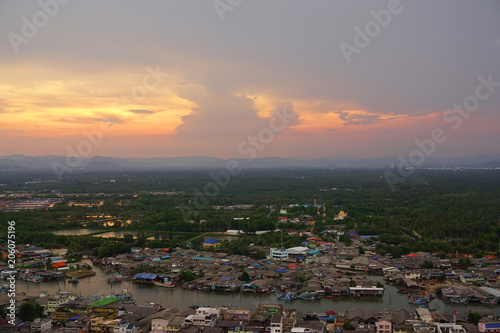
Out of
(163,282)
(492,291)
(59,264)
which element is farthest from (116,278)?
(492,291)

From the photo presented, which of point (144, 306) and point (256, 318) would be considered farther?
point (144, 306)

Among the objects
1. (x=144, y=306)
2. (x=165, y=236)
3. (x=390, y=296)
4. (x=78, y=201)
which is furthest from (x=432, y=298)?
(x=78, y=201)

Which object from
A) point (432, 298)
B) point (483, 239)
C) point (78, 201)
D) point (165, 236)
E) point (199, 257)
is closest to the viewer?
point (432, 298)

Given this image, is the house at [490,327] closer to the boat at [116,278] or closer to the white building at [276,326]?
the white building at [276,326]

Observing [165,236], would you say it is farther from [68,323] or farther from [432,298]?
[432,298]

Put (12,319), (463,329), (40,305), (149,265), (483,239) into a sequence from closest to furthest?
1. (463,329)
2. (12,319)
3. (40,305)
4. (149,265)
5. (483,239)

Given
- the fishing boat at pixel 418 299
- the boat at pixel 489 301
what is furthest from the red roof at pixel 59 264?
the boat at pixel 489 301
